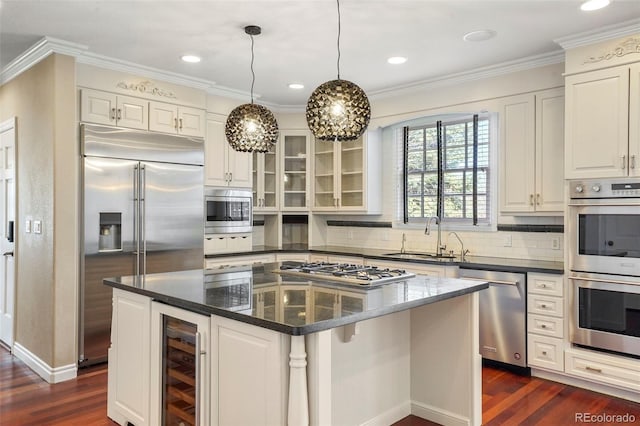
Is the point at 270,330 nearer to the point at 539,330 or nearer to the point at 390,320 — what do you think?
the point at 390,320

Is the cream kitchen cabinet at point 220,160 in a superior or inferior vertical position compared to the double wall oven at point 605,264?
superior

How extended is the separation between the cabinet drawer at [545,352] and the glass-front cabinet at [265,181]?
10.7ft

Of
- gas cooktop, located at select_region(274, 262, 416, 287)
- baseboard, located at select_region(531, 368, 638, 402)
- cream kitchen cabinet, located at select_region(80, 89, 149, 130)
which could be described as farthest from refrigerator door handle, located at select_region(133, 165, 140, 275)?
baseboard, located at select_region(531, 368, 638, 402)

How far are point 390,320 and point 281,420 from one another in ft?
3.81

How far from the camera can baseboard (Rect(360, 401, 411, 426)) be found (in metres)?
A: 2.83

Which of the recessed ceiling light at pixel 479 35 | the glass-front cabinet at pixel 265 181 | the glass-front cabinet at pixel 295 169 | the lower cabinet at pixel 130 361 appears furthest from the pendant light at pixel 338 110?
the glass-front cabinet at pixel 295 169

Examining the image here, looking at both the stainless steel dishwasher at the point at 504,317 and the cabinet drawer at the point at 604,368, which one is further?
the stainless steel dishwasher at the point at 504,317

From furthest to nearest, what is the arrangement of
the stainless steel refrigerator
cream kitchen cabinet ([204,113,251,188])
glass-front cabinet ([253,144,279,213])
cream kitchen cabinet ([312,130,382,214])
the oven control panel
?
glass-front cabinet ([253,144,279,213]), cream kitchen cabinet ([312,130,382,214]), cream kitchen cabinet ([204,113,251,188]), the stainless steel refrigerator, the oven control panel

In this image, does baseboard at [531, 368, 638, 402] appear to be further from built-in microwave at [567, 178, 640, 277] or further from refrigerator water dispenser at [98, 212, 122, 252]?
refrigerator water dispenser at [98, 212, 122, 252]

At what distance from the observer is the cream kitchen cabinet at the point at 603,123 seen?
3324 millimetres

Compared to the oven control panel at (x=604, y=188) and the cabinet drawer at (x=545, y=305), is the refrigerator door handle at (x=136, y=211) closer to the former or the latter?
the cabinet drawer at (x=545, y=305)

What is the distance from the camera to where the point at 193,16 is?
325cm

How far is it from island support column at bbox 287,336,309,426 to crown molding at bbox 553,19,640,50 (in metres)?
3.15

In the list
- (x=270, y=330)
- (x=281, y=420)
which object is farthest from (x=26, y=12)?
(x=281, y=420)
